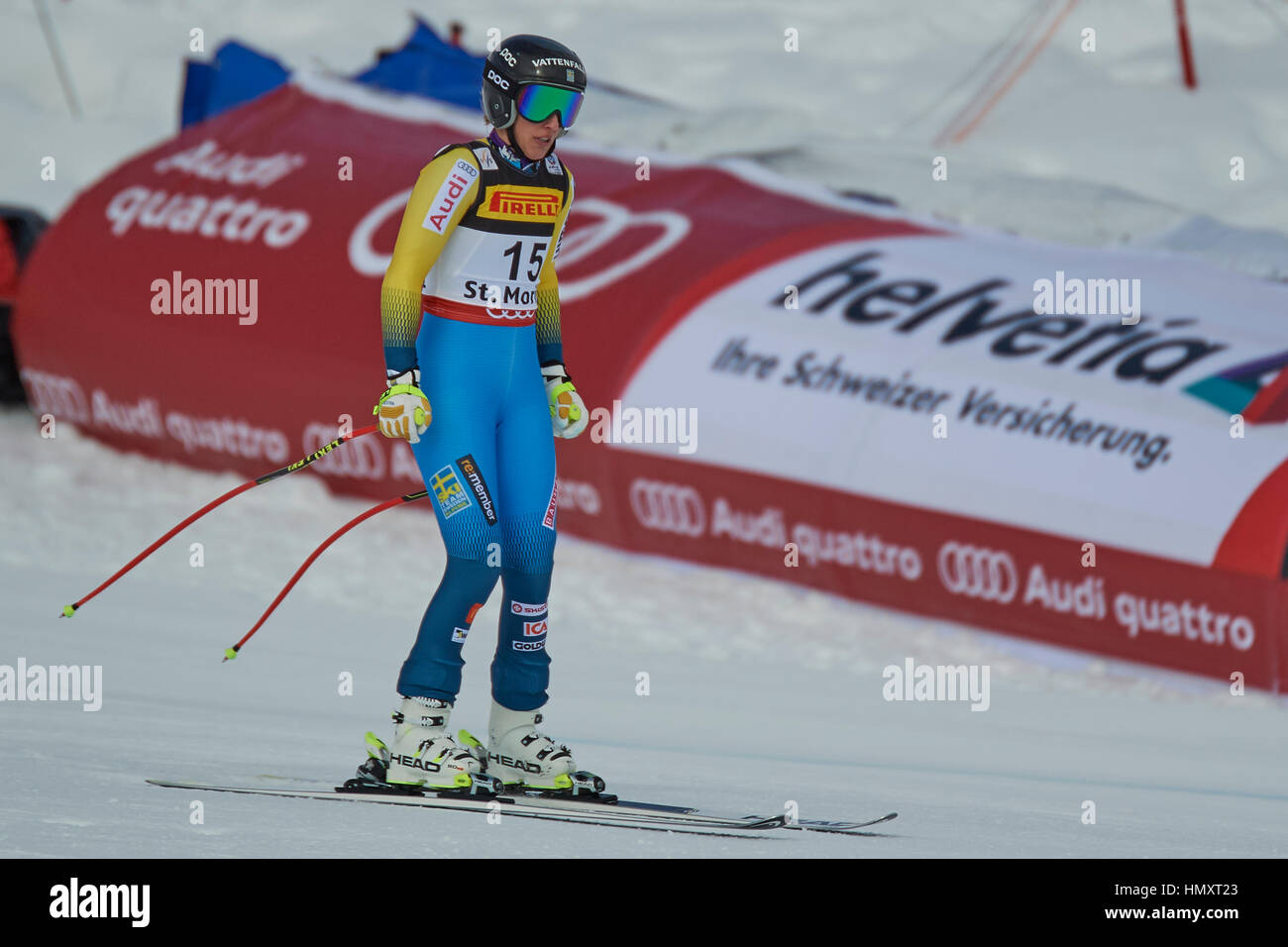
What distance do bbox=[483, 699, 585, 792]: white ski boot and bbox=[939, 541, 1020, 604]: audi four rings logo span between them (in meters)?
3.16

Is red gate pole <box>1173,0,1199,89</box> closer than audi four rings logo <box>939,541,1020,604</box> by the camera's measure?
No

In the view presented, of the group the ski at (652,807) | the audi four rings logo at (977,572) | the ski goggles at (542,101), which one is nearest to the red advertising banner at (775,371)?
the audi four rings logo at (977,572)

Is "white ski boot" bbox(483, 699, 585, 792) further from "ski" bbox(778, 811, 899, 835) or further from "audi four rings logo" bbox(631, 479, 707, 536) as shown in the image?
"audi four rings logo" bbox(631, 479, 707, 536)

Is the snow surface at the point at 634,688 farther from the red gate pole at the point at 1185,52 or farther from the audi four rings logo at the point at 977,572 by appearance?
the red gate pole at the point at 1185,52

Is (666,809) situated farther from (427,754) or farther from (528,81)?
(528,81)

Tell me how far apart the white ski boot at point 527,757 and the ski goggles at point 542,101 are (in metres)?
1.34

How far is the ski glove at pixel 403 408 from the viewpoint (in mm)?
4195

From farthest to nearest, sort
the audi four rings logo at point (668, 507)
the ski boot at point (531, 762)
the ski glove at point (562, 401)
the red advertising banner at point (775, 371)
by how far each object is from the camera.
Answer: the audi four rings logo at point (668, 507) < the red advertising banner at point (775, 371) < the ski glove at point (562, 401) < the ski boot at point (531, 762)

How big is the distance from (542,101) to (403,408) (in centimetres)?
77

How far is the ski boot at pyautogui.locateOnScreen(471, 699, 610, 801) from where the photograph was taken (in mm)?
4523

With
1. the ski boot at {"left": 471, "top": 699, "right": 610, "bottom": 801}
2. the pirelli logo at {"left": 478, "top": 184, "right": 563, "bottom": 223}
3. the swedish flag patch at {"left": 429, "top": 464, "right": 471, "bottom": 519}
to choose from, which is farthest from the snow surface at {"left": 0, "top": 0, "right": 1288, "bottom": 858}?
the pirelli logo at {"left": 478, "top": 184, "right": 563, "bottom": 223}

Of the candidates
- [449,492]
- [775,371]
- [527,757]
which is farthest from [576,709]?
[775,371]

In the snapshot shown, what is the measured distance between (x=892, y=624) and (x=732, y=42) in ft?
40.7
